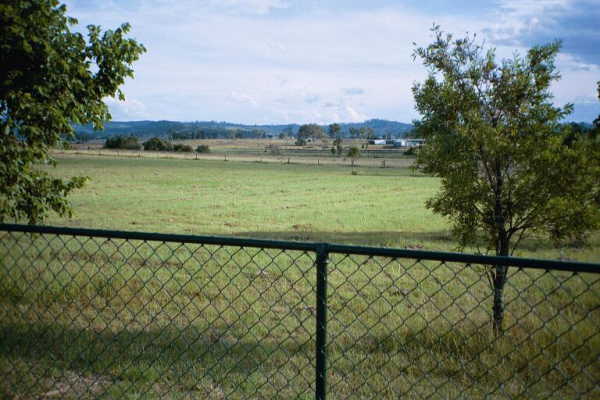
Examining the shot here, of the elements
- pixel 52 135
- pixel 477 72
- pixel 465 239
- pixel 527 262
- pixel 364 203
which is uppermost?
pixel 477 72

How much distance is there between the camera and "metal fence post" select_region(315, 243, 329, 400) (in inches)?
118

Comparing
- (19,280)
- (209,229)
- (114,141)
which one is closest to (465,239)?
(19,280)

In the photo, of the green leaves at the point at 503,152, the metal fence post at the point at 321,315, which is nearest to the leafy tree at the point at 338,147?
the green leaves at the point at 503,152

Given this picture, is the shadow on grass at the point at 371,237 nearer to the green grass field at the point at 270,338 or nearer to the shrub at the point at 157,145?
the green grass field at the point at 270,338

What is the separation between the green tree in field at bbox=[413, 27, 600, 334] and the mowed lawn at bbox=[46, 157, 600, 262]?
1717 millimetres

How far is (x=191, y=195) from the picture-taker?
100ft

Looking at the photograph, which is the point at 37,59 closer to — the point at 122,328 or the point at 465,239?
the point at 122,328

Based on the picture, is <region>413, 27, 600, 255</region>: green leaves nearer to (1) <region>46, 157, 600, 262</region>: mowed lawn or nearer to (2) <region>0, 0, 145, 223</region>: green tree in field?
(1) <region>46, 157, 600, 262</region>: mowed lawn

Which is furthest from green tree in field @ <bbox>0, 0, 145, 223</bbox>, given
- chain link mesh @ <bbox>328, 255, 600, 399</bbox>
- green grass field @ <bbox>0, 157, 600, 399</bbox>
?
chain link mesh @ <bbox>328, 255, 600, 399</bbox>

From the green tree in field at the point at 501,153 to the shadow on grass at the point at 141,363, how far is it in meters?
3.05

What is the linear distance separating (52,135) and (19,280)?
2.96 m

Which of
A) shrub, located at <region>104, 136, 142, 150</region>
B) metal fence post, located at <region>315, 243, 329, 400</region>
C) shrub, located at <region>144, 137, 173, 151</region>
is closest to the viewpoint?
metal fence post, located at <region>315, 243, 329, 400</region>

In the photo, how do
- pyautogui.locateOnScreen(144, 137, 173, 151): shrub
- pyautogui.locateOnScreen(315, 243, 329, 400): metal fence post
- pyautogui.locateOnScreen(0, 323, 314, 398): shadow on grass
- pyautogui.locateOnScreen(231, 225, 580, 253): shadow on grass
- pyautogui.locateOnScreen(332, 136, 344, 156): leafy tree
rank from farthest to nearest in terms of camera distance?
pyautogui.locateOnScreen(144, 137, 173, 151): shrub → pyautogui.locateOnScreen(332, 136, 344, 156): leafy tree → pyautogui.locateOnScreen(231, 225, 580, 253): shadow on grass → pyautogui.locateOnScreen(0, 323, 314, 398): shadow on grass → pyautogui.locateOnScreen(315, 243, 329, 400): metal fence post

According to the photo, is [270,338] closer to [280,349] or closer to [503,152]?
[280,349]
